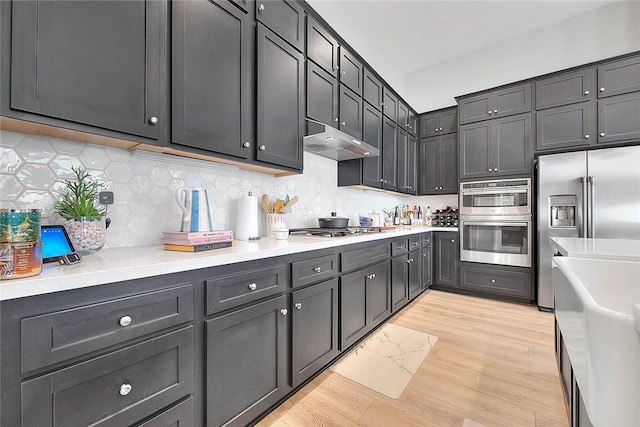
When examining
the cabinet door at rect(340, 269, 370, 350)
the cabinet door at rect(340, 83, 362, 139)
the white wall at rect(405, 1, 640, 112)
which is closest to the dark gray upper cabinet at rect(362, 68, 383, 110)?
the cabinet door at rect(340, 83, 362, 139)

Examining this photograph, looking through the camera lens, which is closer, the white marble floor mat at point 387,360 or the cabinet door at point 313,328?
the cabinet door at point 313,328

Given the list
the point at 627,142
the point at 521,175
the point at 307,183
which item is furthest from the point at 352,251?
the point at 627,142

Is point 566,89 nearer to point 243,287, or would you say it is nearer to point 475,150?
point 475,150

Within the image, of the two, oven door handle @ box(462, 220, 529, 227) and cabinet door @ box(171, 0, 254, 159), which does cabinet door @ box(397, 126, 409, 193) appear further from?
cabinet door @ box(171, 0, 254, 159)

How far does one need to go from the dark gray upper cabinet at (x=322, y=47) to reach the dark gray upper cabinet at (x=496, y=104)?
7.61 feet

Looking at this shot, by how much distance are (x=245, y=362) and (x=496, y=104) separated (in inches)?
164

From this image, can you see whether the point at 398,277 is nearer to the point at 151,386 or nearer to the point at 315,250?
the point at 315,250

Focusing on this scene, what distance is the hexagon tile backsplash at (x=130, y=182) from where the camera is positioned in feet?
3.69

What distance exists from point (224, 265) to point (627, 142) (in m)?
4.21

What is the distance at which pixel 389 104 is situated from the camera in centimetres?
351

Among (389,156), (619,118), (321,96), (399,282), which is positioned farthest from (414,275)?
(619,118)

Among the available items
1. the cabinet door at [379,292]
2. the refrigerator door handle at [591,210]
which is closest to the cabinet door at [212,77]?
the cabinet door at [379,292]

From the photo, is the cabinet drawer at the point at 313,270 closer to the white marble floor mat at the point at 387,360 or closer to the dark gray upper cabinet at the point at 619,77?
the white marble floor mat at the point at 387,360

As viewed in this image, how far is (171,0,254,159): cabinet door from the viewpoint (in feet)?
4.52
